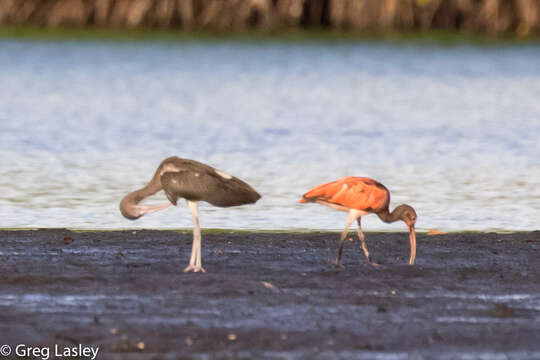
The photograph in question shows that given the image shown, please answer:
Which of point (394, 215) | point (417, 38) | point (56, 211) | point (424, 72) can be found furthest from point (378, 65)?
point (394, 215)

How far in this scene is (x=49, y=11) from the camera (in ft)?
161

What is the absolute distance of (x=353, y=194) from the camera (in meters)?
8.59

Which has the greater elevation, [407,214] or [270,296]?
[407,214]

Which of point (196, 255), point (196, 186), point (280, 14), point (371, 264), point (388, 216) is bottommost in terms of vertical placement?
point (280, 14)

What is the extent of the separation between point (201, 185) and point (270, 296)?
3.49 feet

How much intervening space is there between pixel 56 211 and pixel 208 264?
136 inches

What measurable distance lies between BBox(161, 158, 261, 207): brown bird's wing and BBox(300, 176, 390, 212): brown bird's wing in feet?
1.67

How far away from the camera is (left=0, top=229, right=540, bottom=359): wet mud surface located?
6367 mm

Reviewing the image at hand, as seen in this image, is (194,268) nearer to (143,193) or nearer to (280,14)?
(143,193)

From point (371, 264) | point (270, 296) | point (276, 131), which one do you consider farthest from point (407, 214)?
point (276, 131)

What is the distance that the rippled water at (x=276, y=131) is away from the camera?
39.6ft

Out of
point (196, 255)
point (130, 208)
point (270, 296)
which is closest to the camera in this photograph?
point (270, 296)

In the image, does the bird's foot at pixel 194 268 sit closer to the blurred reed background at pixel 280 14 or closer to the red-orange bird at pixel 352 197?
the red-orange bird at pixel 352 197

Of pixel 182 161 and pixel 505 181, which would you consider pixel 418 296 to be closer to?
pixel 182 161
